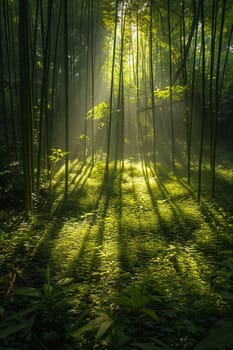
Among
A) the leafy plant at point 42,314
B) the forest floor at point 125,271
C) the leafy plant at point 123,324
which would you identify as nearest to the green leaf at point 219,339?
the forest floor at point 125,271

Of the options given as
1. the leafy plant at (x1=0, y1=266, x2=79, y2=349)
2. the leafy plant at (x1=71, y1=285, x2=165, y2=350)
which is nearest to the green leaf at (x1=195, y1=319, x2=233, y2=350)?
the leafy plant at (x1=71, y1=285, x2=165, y2=350)

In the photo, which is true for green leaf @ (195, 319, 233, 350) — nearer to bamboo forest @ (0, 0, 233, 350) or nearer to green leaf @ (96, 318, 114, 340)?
bamboo forest @ (0, 0, 233, 350)

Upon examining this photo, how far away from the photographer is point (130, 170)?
6.99m

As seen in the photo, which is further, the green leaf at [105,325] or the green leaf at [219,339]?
the green leaf at [105,325]

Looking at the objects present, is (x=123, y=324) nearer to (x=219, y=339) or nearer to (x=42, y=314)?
(x=42, y=314)

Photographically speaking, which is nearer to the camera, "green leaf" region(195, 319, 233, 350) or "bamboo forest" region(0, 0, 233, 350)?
"green leaf" region(195, 319, 233, 350)

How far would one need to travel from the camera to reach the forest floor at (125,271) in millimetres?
1335

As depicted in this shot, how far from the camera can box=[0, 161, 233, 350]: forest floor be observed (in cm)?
133

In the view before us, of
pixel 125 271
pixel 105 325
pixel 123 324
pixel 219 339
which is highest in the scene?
pixel 219 339

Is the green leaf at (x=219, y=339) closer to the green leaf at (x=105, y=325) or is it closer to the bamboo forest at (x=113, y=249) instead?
the bamboo forest at (x=113, y=249)

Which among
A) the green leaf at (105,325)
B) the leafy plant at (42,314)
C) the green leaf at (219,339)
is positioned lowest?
the leafy plant at (42,314)

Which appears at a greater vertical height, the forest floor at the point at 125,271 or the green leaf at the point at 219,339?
the green leaf at the point at 219,339

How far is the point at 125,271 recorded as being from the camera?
2113 millimetres

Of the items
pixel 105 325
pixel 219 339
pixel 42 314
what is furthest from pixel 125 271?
pixel 219 339
